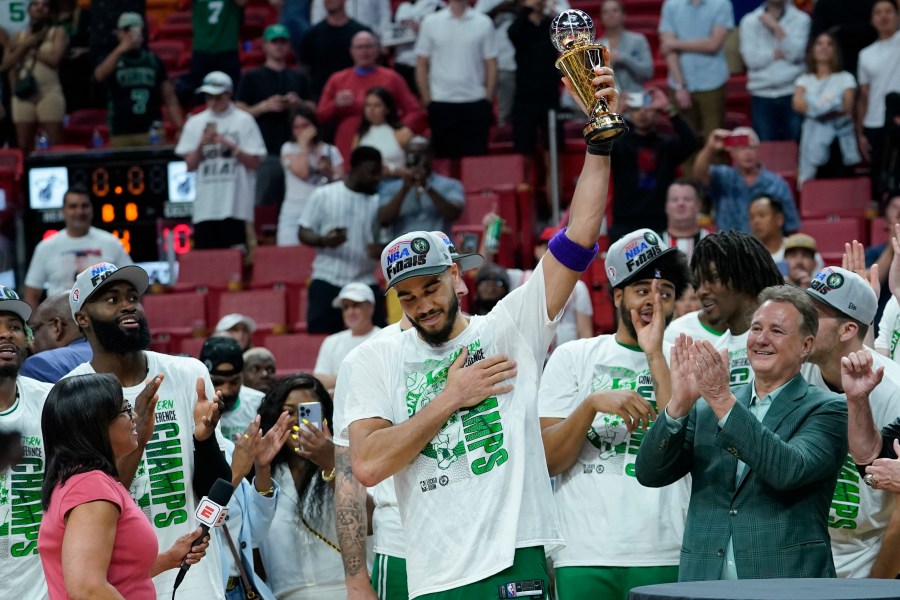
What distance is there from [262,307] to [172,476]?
7.05m

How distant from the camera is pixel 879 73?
12.4 metres

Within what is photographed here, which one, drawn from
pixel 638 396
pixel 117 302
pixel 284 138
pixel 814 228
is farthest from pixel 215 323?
pixel 638 396

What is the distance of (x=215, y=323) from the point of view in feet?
43.3

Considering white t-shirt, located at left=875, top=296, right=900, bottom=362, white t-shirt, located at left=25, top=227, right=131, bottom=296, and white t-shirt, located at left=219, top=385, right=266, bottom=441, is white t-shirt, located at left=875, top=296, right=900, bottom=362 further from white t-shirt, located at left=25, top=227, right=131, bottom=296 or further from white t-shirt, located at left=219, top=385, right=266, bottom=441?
white t-shirt, located at left=25, top=227, right=131, bottom=296

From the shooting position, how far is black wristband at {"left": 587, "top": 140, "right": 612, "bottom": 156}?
4.82m

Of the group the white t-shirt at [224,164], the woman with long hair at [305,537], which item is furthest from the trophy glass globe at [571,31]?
the white t-shirt at [224,164]

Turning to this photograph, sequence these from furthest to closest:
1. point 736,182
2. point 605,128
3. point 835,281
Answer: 1. point 736,182
2. point 835,281
3. point 605,128

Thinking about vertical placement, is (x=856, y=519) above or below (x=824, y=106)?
below

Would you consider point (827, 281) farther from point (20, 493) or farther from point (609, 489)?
point (20, 493)

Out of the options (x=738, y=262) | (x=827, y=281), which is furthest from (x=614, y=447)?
(x=827, y=281)

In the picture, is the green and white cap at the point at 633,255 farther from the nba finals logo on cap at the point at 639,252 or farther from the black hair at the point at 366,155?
the black hair at the point at 366,155

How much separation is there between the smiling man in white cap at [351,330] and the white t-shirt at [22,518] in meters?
4.67

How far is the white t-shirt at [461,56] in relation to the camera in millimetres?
13430

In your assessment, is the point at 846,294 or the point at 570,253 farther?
the point at 846,294
